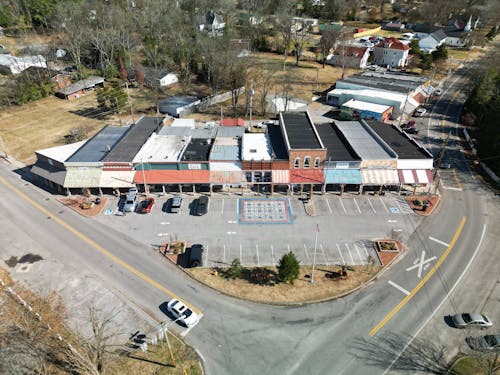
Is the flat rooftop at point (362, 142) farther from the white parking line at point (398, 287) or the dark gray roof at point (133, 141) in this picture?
the dark gray roof at point (133, 141)

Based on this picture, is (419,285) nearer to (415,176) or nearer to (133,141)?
(415,176)

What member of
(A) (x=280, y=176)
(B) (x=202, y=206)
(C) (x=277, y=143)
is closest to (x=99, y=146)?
(B) (x=202, y=206)

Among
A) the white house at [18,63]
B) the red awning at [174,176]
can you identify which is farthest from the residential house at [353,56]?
the white house at [18,63]

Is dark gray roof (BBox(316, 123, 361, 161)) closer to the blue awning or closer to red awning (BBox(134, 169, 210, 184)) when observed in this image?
the blue awning

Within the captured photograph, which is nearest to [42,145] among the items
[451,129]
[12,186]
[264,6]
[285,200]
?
[12,186]

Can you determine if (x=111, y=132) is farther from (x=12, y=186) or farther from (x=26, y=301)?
(x=26, y=301)

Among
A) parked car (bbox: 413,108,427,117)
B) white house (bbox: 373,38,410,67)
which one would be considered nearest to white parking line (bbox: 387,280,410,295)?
parked car (bbox: 413,108,427,117)
